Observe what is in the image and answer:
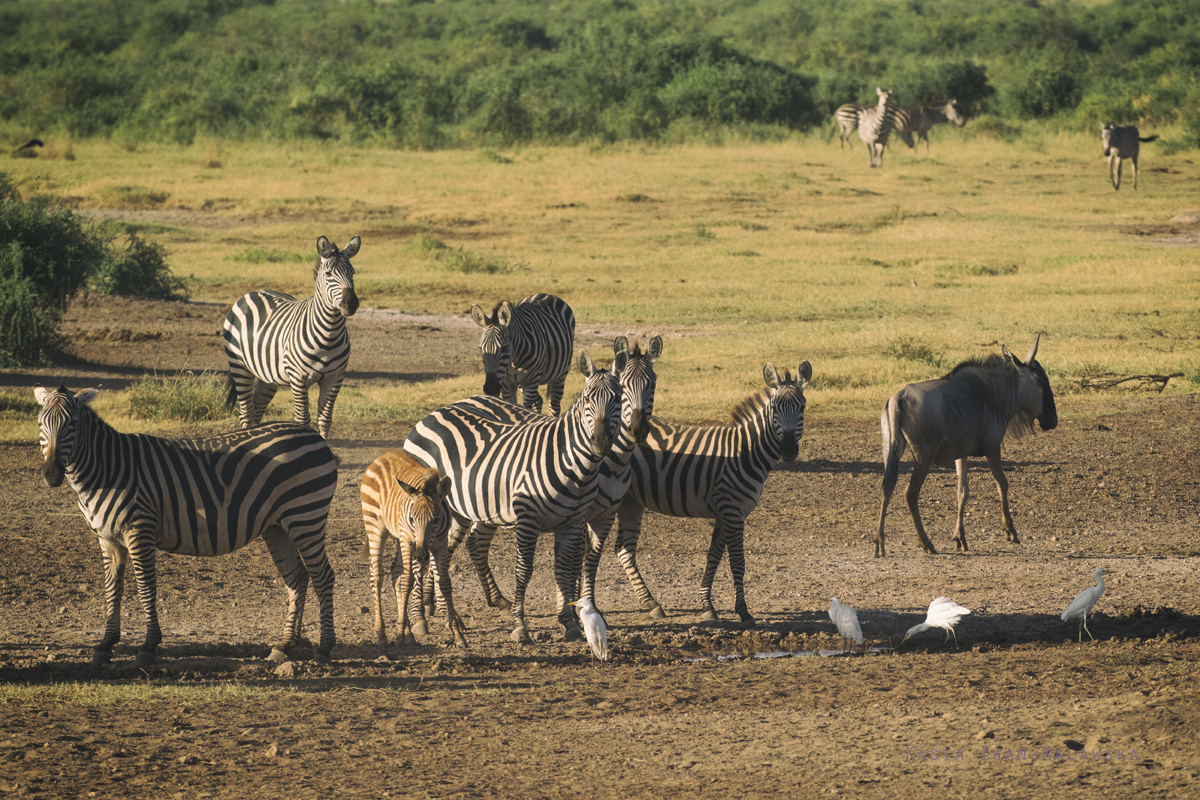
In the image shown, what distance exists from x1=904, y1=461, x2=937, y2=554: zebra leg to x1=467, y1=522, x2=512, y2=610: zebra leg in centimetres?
338

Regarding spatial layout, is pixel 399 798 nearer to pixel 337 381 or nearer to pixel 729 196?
pixel 337 381

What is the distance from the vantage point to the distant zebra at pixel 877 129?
37.9 metres

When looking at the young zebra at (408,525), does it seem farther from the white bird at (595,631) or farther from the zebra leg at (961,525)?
the zebra leg at (961,525)

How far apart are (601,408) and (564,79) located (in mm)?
43218

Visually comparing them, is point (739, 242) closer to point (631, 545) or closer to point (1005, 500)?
point (1005, 500)

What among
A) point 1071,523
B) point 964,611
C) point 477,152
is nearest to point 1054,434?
point 1071,523

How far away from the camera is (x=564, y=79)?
49.2 meters

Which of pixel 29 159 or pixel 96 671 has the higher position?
pixel 29 159

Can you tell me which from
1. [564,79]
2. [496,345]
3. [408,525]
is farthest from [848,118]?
[408,525]

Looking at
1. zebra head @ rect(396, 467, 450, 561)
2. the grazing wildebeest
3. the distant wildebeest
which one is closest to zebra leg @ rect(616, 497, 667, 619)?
zebra head @ rect(396, 467, 450, 561)

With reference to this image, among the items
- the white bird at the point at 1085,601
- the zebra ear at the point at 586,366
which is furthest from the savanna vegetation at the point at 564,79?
the zebra ear at the point at 586,366

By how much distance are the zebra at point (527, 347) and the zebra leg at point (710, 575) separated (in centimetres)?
360

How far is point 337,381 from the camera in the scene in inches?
516

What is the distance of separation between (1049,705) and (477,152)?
117ft
